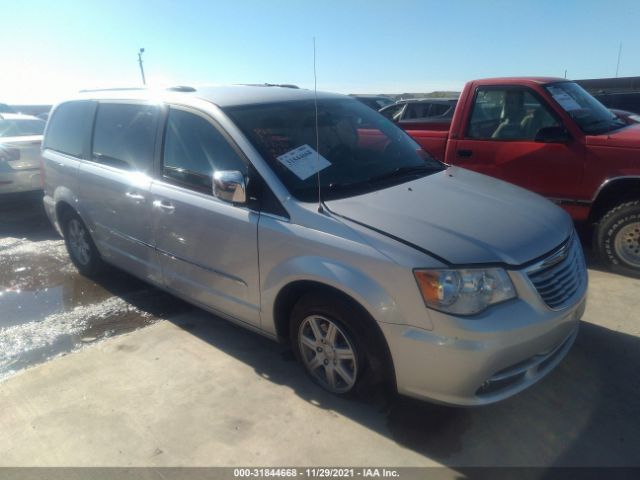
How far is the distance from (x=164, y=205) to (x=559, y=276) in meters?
2.55

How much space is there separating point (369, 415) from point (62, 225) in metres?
3.82

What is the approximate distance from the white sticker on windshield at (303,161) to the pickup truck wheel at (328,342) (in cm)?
75

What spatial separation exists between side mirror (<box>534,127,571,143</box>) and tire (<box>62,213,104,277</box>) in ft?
14.2

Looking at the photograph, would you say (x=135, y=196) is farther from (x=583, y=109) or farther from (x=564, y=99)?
(x=583, y=109)

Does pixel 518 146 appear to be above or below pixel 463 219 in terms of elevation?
above

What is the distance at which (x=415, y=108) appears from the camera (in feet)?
37.5

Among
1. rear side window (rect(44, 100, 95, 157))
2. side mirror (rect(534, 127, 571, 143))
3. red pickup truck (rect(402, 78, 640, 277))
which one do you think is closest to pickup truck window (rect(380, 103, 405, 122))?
red pickup truck (rect(402, 78, 640, 277))

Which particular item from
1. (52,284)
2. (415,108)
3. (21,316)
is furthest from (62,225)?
(415,108)

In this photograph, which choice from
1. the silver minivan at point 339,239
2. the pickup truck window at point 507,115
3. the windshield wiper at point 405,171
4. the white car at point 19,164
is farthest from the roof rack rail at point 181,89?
the white car at point 19,164

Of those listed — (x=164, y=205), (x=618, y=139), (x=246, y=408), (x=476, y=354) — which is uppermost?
(x=618, y=139)

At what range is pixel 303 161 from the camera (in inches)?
118

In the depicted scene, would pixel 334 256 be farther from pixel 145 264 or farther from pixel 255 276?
pixel 145 264

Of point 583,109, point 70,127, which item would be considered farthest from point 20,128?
point 583,109

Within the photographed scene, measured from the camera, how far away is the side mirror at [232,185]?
9.07ft
